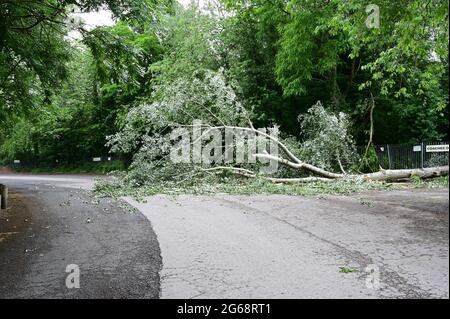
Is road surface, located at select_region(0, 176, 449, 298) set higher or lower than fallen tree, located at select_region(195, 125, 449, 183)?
lower

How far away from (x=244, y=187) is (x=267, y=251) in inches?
310

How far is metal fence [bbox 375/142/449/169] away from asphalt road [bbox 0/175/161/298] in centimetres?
1340

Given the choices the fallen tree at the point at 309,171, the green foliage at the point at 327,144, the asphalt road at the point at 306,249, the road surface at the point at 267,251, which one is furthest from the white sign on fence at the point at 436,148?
the road surface at the point at 267,251

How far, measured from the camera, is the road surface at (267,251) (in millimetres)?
4527

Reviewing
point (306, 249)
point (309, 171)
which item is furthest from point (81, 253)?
point (309, 171)

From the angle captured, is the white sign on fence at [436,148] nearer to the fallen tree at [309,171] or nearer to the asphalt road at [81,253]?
the fallen tree at [309,171]

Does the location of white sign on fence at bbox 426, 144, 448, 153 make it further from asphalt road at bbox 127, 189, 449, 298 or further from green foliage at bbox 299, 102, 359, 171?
asphalt road at bbox 127, 189, 449, 298

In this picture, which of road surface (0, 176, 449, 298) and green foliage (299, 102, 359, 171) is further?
green foliage (299, 102, 359, 171)

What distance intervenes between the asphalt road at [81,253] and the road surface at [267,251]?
0.02m

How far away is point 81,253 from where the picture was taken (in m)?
6.30

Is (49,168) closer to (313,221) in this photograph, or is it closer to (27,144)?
(27,144)

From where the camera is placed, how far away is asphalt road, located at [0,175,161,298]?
465 centimetres

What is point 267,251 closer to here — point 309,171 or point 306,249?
point 306,249

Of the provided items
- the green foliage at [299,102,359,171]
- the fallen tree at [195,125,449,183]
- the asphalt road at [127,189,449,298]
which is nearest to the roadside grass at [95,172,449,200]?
the fallen tree at [195,125,449,183]
